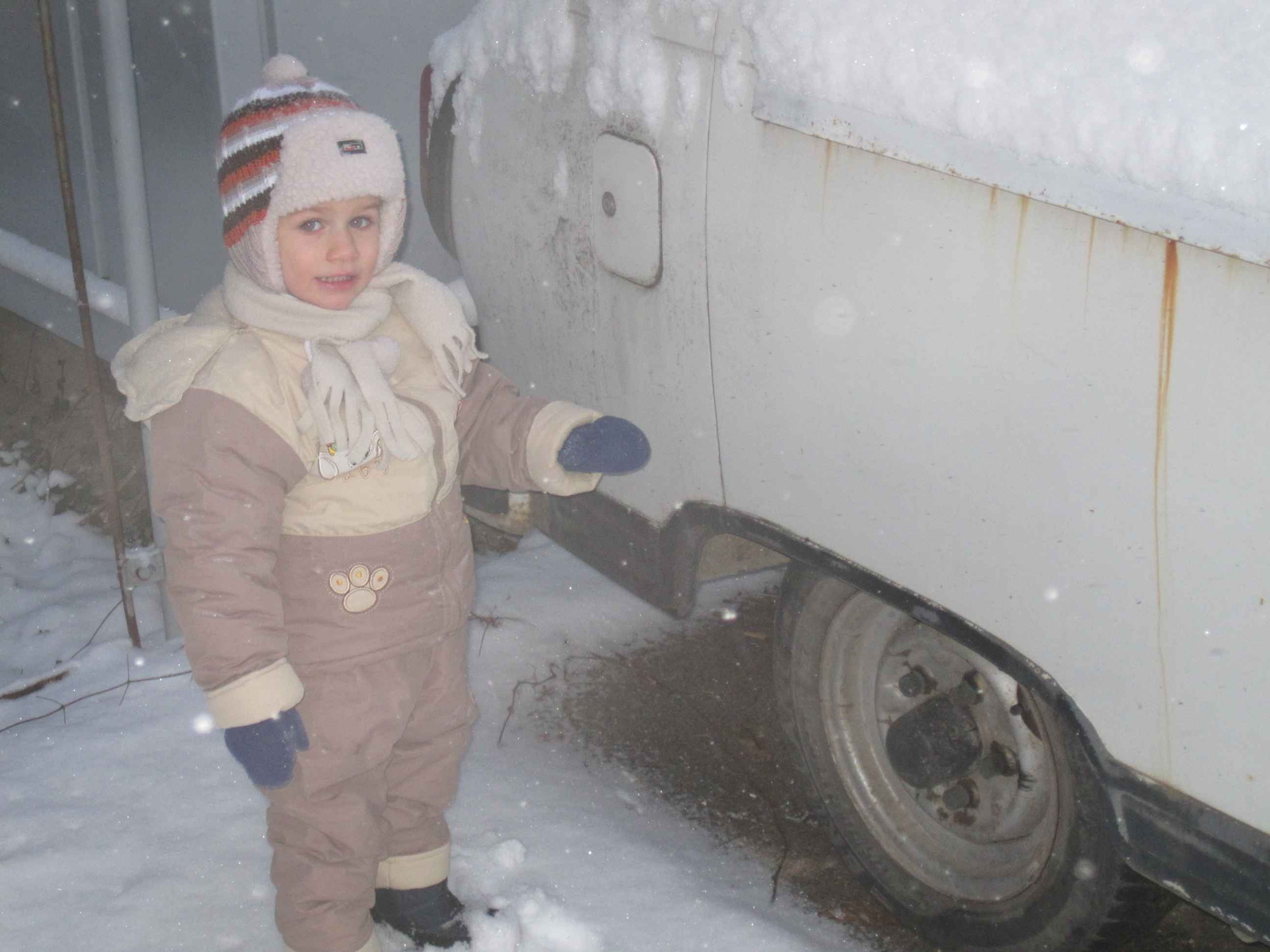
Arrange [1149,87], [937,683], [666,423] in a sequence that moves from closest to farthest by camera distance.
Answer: [1149,87] < [937,683] < [666,423]

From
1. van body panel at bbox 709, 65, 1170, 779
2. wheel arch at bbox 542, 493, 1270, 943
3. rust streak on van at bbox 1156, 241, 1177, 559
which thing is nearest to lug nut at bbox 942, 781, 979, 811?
wheel arch at bbox 542, 493, 1270, 943

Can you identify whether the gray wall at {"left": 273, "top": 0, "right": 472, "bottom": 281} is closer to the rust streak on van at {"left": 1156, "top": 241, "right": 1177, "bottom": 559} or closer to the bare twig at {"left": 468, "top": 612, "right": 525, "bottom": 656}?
the bare twig at {"left": 468, "top": 612, "right": 525, "bottom": 656}

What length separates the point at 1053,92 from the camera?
5.19 ft

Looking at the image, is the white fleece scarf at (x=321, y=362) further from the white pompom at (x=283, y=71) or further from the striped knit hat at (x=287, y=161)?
the white pompom at (x=283, y=71)

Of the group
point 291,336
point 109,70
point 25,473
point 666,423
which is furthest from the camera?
point 25,473

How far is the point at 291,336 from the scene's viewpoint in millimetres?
1885

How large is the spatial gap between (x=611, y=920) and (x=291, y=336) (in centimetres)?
128

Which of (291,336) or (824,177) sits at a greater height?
(824,177)

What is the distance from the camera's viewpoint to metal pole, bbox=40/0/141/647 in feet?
9.49

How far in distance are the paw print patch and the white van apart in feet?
2.27

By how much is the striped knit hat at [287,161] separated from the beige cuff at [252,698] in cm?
59

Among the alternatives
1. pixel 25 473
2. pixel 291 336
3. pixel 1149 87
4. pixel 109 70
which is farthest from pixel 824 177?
pixel 25 473

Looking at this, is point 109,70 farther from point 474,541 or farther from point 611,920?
point 611,920

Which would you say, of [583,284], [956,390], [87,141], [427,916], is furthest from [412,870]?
[87,141]
